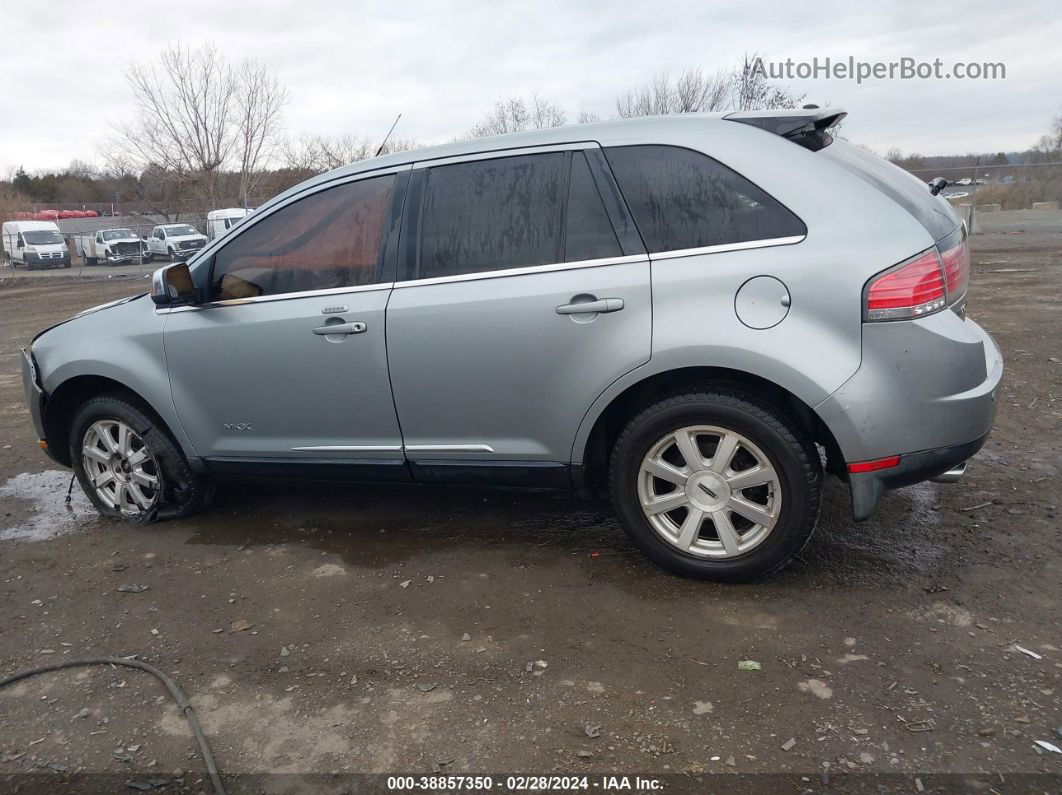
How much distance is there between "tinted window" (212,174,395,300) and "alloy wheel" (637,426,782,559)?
163cm

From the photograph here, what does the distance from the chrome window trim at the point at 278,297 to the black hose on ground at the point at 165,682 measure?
1.76 m

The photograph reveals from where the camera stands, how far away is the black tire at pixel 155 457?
457cm

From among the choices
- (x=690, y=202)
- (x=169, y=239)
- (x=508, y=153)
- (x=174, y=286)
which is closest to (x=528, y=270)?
(x=508, y=153)

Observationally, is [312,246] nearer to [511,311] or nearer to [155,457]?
[511,311]

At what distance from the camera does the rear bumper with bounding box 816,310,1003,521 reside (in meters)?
3.12

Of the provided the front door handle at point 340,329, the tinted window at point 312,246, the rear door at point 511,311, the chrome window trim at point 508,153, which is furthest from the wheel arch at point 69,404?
the chrome window trim at point 508,153

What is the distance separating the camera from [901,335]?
3104 millimetres

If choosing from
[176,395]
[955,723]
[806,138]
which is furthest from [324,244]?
[955,723]

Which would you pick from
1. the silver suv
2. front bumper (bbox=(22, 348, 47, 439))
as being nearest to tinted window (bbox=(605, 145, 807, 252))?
the silver suv

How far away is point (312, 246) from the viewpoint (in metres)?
4.12

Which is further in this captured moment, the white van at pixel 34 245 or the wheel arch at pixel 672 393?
the white van at pixel 34 245

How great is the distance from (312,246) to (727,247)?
201cm

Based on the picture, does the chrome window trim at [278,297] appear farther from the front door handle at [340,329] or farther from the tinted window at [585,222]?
the tinted window at [585,222]

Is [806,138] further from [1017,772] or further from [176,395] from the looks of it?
[176,395]
